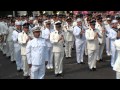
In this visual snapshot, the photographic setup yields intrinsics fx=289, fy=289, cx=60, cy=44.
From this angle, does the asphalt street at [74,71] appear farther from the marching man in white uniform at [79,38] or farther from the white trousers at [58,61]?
the marching man in white uniform at [79,38]

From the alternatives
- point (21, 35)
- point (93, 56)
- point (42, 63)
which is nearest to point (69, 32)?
point (93, 56)


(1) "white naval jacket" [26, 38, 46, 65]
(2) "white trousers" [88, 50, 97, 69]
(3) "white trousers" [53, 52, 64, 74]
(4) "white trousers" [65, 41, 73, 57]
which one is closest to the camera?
(1) "white naval jacket" [26, 38, 46, 65]

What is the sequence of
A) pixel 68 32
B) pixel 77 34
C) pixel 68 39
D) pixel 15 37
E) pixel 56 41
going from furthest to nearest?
pixel 68 39
pixel 68 32
pixel 77 34
pixel 15 37
pixel 56 41

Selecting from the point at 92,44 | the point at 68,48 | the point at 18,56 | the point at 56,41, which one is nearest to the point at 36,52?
the point at 56,41

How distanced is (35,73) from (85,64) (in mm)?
4156

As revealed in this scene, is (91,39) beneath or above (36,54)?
above

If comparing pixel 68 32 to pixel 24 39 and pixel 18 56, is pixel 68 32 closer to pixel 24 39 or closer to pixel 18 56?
pixel 18 56

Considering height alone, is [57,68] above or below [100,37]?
below

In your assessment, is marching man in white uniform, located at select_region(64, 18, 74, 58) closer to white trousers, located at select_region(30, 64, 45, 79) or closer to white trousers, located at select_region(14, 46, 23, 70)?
white trousers, located at select_region(14, 46, 23, 70)

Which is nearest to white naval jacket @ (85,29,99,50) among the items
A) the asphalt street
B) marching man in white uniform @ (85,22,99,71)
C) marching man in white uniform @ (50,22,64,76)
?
marching man in white uniform @ (85,22,99,71)

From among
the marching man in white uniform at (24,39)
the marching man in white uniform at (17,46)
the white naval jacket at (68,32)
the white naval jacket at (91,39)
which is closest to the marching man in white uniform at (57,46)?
the marching man in white uniform at (24,39)
